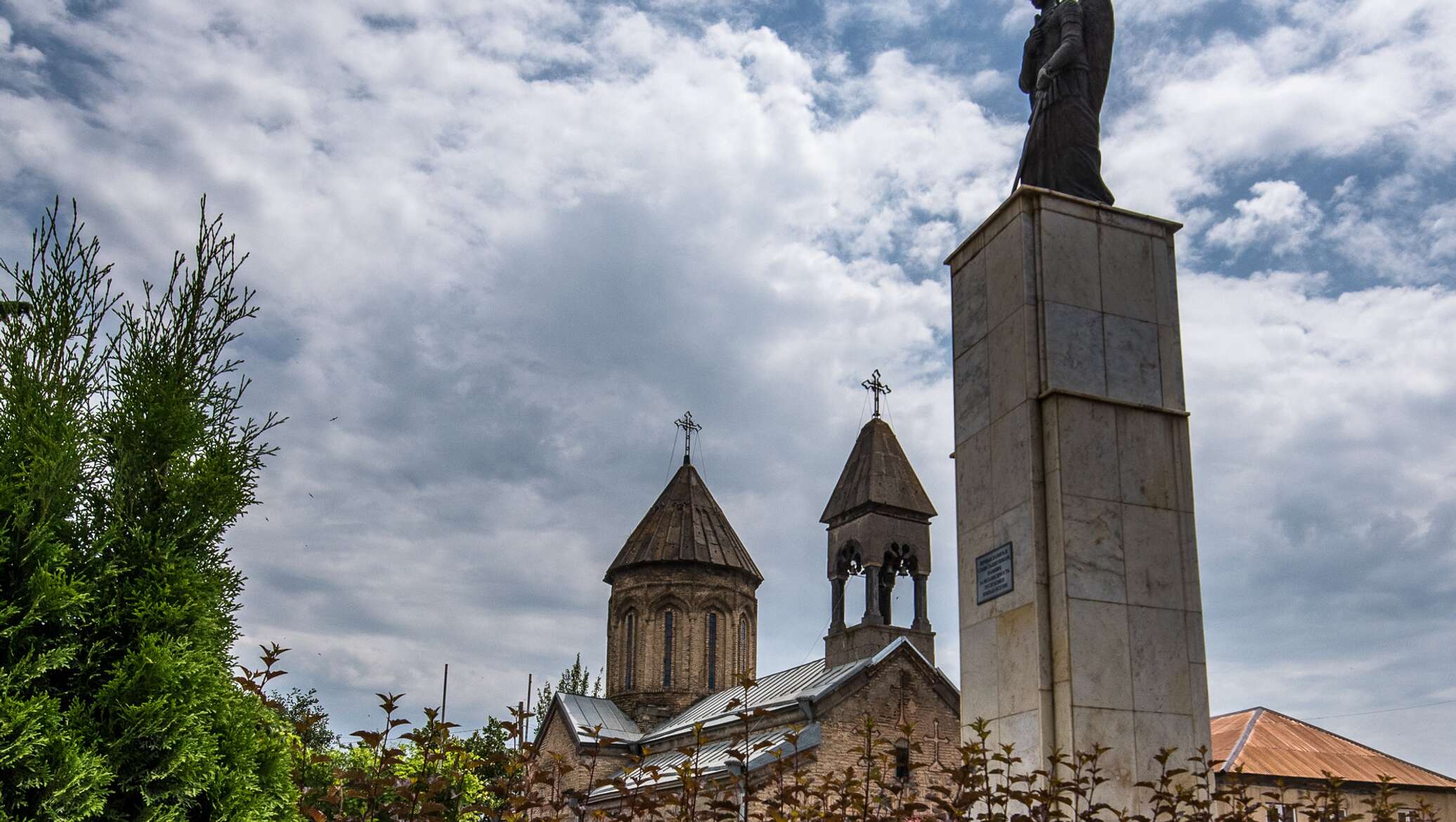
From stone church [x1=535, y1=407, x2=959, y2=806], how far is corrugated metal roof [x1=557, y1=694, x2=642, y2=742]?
0.06 meters

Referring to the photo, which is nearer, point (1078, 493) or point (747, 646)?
point (1078, 493)

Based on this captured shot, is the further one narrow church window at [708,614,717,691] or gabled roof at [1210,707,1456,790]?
narrow church window at [708,614,717,691]

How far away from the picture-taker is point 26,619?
4504 millimetres

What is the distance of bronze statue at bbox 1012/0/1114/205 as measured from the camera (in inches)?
310

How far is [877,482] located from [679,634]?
1049cm

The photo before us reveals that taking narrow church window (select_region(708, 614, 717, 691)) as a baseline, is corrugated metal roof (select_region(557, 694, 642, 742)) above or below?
below

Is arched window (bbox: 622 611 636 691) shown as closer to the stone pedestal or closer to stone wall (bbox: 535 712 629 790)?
stone wall (bbox: 535 712 629 790)

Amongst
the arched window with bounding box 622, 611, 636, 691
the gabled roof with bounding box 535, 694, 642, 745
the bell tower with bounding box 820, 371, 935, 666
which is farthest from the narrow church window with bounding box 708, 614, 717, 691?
the bell tower with bounding box 820, 371, 935, 666

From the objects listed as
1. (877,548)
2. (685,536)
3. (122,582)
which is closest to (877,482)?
(877,548)

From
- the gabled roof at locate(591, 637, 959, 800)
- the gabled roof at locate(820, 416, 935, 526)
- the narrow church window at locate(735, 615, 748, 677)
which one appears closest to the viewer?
the gabled roof at locate(591, 637, 959, 800)

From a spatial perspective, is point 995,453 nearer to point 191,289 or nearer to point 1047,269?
point 1047,269

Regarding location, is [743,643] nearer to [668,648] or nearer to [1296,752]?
[668,648]

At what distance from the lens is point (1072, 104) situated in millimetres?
7941

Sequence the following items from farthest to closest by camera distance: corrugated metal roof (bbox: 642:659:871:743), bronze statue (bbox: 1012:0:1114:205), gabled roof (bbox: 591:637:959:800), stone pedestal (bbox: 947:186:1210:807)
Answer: corrugated metal roof (bbox: 642:659:871:743)
gabled roof (bbox: 591:637:959:800)
bronze statue (bbox: 1012:0:1114:205)
stone pedestal (bbox: 947:186:1210:807)
